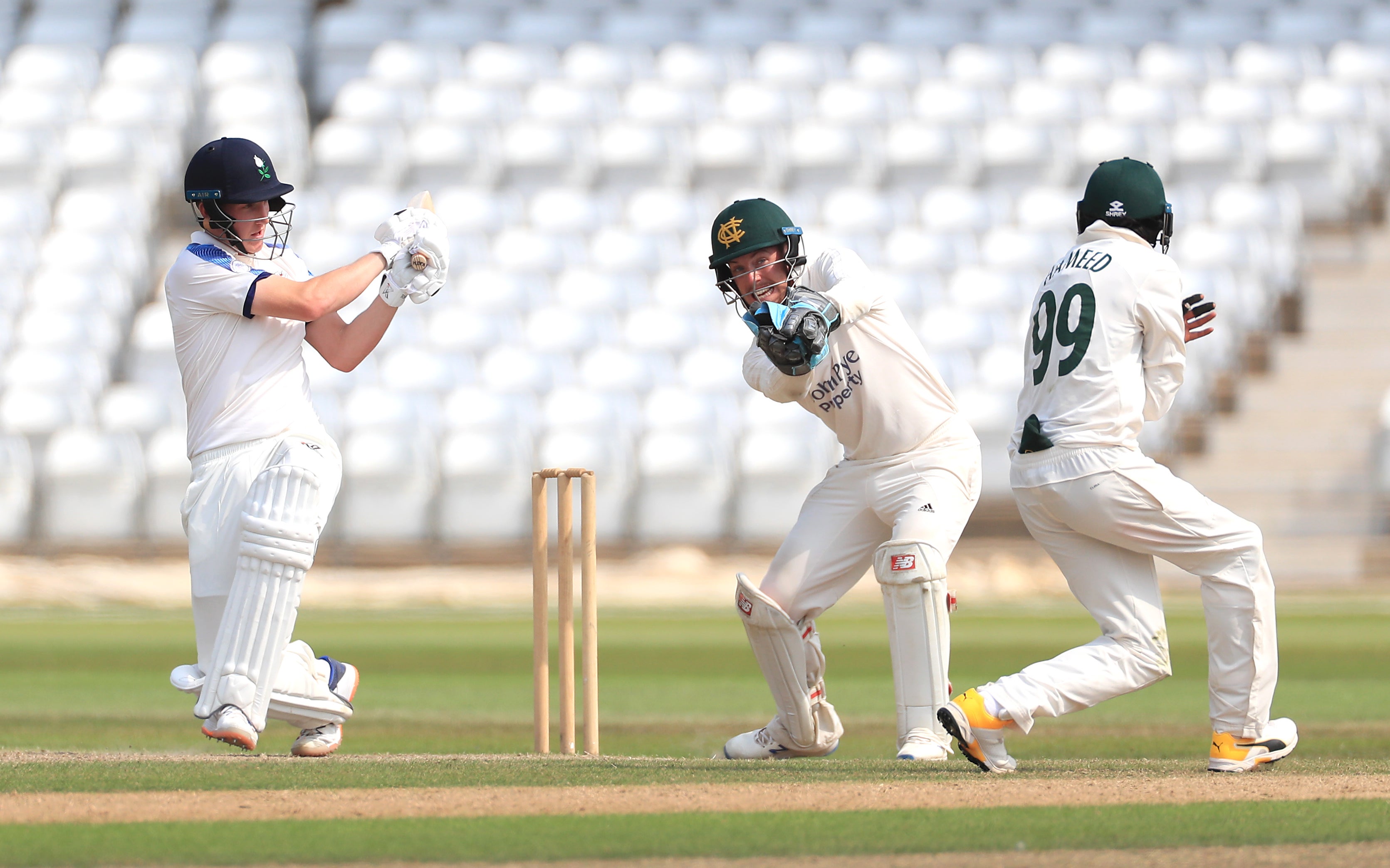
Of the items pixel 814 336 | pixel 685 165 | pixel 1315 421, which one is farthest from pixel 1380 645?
pixel 685 165

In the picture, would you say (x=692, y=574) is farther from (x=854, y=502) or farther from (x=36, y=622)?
(x=854, y=502)

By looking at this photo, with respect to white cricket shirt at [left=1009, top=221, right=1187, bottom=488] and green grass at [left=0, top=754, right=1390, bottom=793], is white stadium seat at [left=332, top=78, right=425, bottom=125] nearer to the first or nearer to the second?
green grass at [left=0, top=754, right=1390, bottom=793]

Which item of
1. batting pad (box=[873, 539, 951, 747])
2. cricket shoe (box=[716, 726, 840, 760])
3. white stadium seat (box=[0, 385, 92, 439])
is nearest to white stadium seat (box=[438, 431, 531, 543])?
white stadium seat (box=[0, 385, 92, 439])

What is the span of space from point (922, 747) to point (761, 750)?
0.67 metres

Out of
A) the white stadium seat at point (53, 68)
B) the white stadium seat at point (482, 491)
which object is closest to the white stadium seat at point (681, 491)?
the white stadium seat at point (482, 491)

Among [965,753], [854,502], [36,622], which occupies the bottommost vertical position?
[36,622]

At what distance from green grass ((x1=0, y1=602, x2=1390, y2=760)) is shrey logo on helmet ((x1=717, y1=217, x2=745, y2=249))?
6.20 feet

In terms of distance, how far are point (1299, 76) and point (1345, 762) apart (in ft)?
47.3

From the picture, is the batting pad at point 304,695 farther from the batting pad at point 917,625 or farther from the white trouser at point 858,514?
the batting pad at point 917,625

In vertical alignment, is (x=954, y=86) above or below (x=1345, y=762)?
above

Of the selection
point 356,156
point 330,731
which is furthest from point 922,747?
point 356,156

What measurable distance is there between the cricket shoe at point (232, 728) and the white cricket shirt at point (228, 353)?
0.74m

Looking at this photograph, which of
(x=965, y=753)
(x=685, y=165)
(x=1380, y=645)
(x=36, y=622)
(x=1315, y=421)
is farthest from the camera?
(x=685, y=165)

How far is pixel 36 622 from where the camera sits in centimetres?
1181
